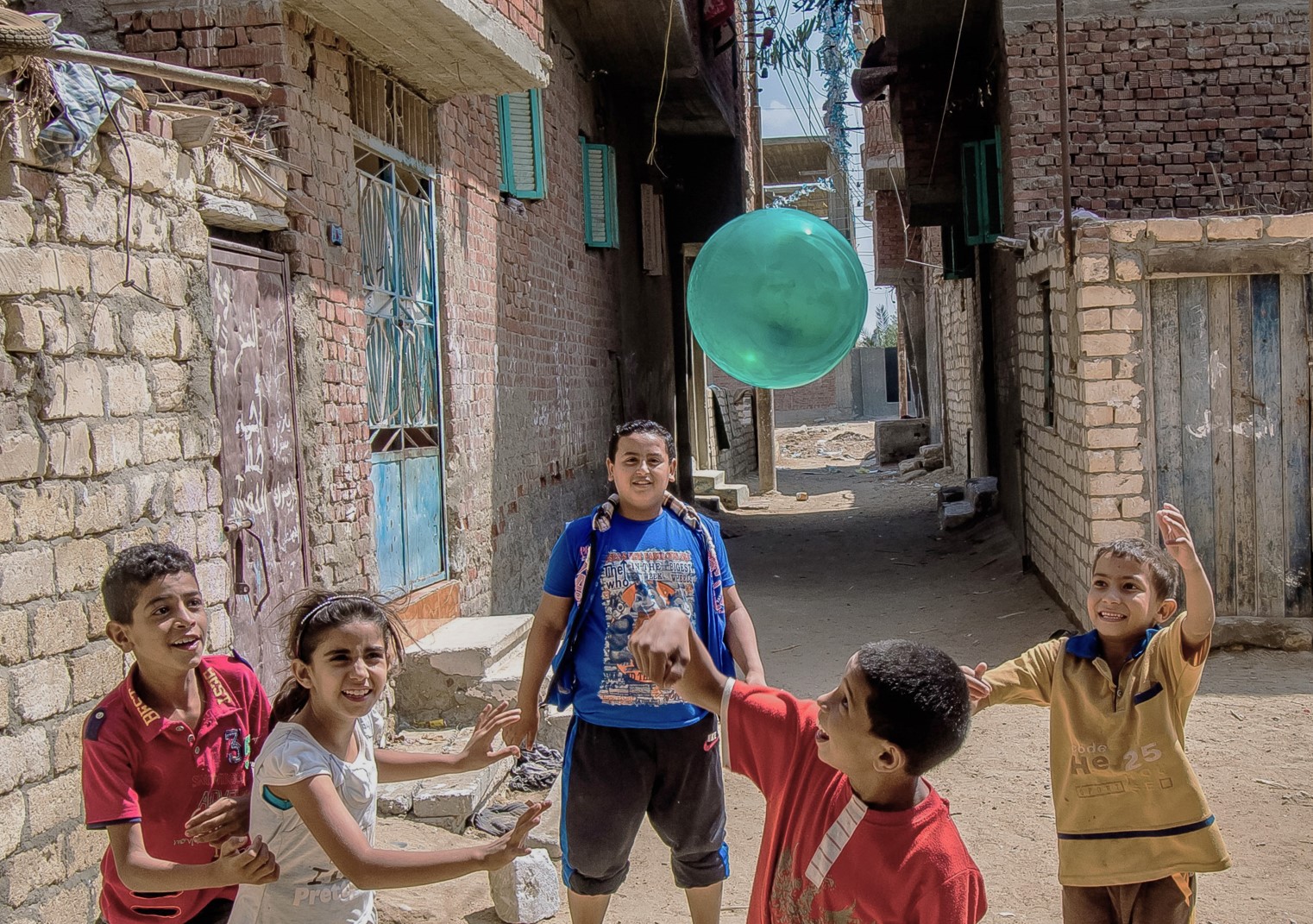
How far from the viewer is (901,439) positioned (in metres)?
20.2

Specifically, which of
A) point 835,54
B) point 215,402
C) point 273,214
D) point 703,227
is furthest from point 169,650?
point 703,227

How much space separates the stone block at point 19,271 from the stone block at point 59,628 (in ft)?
2.84

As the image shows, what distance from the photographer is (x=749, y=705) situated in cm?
211

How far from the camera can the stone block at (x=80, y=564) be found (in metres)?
3.25

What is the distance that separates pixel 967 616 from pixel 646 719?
A: 5381 millimetres

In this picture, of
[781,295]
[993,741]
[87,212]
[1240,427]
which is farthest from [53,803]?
[1240,427]

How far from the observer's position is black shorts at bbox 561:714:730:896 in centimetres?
312

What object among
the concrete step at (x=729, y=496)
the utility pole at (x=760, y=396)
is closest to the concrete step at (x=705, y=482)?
the concrete step at (x=729, y=496)

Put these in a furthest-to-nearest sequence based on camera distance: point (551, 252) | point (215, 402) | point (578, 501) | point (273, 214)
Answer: point (578, 501) < point (551, 252) < point (273, 214) < point (215, 402)

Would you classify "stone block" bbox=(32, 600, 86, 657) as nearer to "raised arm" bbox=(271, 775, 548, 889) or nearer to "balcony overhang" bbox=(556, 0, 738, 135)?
"raised arm" bbox=(271, 775, 548, 889)

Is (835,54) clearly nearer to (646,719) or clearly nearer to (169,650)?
(646,719)

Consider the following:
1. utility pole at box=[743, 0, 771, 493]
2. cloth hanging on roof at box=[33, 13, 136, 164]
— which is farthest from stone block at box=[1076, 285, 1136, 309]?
utility pole at box=[743, 0, 771, 493]

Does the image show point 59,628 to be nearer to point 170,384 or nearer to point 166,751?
point 170,384

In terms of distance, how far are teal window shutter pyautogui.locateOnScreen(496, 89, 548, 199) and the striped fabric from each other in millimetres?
6845
